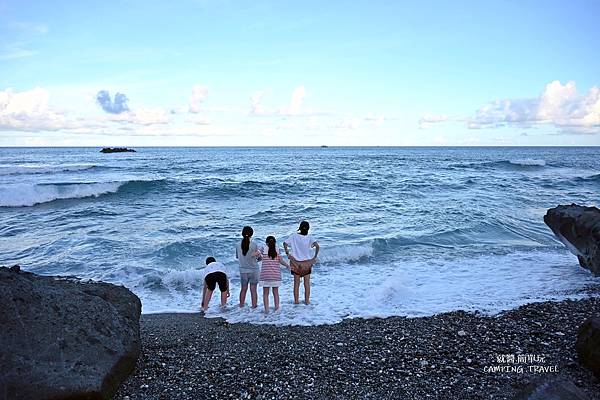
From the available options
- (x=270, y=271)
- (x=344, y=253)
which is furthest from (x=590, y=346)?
(x=344, y=253)

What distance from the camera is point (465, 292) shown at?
29.4 feet

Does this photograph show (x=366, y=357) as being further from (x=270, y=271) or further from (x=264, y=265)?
(x=264, y=265)

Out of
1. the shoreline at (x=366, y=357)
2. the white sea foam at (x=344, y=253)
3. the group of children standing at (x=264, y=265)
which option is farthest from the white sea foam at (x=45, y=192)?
the shoreline at (x=366, y=357)

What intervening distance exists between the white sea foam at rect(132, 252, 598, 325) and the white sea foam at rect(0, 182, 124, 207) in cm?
1702

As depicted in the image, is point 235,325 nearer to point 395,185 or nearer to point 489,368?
point 489,368

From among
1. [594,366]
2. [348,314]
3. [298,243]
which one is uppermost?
[298,243]

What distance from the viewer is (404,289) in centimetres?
908

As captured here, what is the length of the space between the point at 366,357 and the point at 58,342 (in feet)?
11.8

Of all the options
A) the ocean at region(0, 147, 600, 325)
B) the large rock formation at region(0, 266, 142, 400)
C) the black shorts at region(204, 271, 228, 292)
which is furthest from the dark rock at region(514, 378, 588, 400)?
the black shorts at region(204, 271, 228, 292)

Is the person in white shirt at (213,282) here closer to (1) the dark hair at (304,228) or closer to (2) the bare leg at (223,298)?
(2) the bare leg at (223,298)

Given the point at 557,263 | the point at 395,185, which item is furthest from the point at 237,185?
the point at 557,263

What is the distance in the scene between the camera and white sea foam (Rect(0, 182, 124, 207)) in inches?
905

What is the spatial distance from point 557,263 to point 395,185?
64.1 ft

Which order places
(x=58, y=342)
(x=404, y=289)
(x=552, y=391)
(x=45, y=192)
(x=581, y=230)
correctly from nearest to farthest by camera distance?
(x=552, y=391) → (x=58, y=342) → (x=404, y=289) → (x=581, y=230) → (x=45, y=192)
